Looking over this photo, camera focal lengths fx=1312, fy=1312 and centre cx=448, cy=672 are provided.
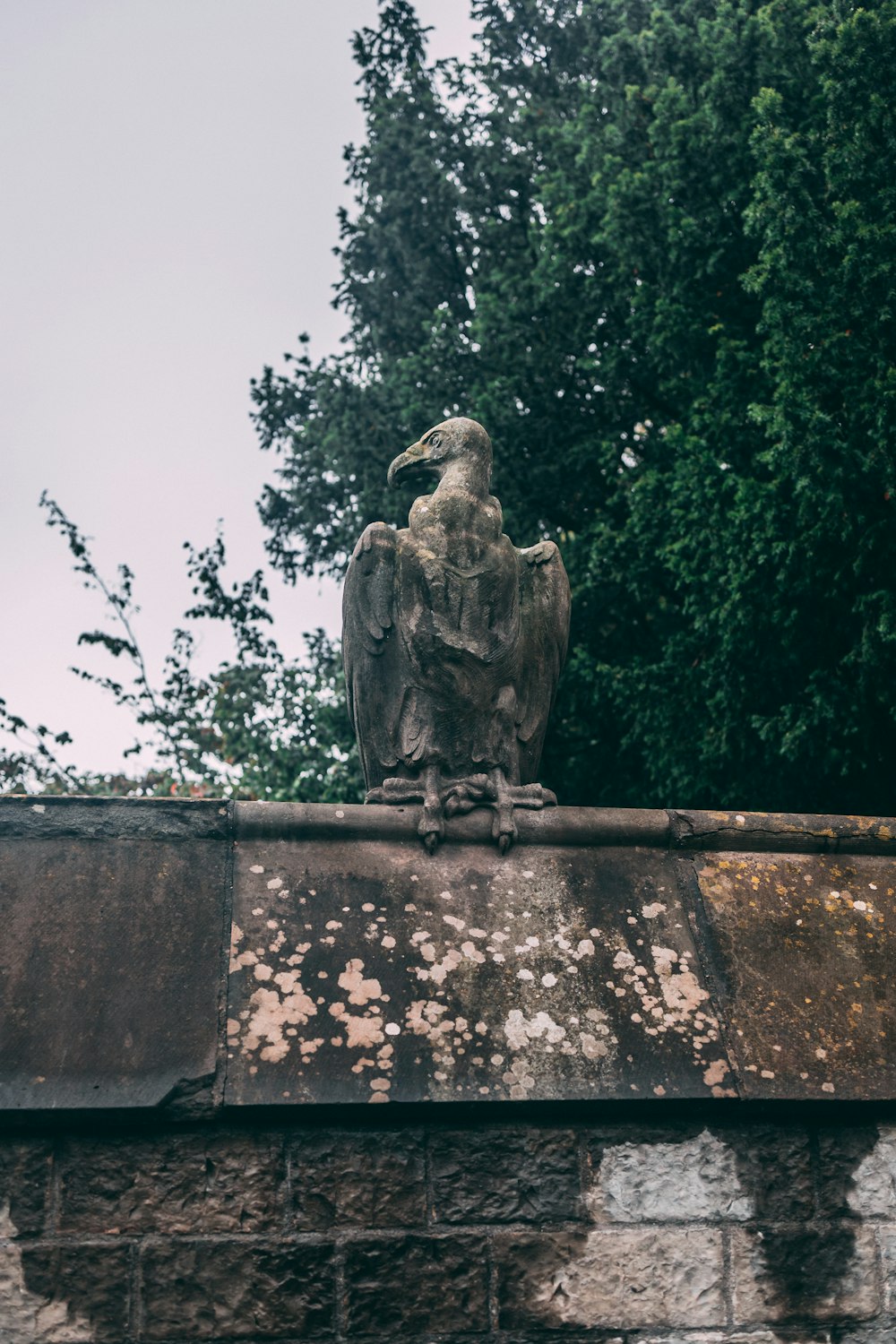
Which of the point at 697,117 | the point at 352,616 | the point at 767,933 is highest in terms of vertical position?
the point at 697,117

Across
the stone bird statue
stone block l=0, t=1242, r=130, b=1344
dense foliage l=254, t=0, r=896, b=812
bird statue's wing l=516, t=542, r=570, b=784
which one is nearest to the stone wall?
stone block l=0, t=1242, r=130, b=1344

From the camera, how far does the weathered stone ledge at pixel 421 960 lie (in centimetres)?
315

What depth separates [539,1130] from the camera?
324 cm

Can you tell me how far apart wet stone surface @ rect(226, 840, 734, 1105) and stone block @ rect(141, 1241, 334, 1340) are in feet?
1.16

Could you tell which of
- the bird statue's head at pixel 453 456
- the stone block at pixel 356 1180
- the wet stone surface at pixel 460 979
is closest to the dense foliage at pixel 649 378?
the bird statue's head at pixel 453 456

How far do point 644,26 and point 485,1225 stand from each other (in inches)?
553

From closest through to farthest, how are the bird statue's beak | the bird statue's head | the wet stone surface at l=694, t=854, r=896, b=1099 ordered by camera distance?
the wet stone surface at l=694, t=854, r=896, b=1099 < the bird statue's head < the bird statue's beak

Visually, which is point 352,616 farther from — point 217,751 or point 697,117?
point 217,751

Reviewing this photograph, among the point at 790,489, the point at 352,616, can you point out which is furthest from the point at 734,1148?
the point at 790,489

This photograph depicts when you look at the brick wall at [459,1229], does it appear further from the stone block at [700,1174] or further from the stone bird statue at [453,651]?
the stone bird statue at [453,651]

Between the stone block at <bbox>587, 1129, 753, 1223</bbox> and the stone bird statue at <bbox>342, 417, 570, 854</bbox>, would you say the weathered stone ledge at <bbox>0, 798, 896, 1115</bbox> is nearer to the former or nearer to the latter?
the stone block at <bbox>587, 1129, 753, 1223</bbox>

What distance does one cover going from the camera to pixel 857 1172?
131 inches

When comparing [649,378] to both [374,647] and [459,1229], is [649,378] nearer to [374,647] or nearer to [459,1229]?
[374,647]

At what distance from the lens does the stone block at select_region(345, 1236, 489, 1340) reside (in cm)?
302
